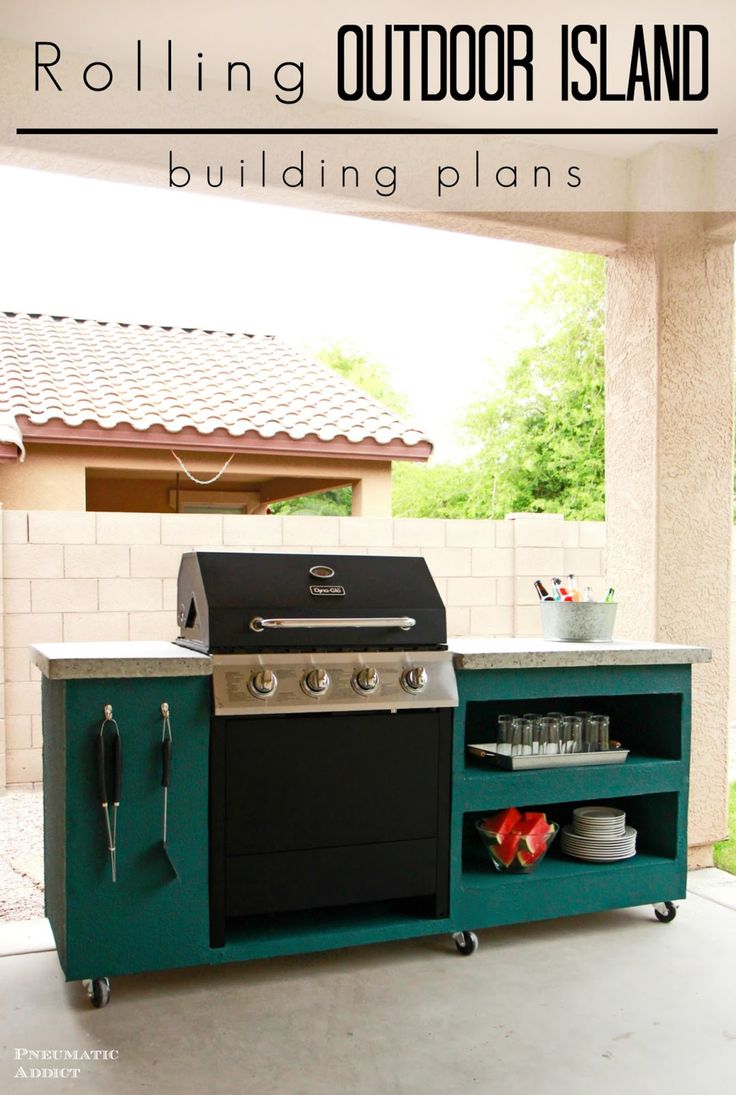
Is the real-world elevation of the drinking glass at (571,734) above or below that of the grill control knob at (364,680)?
below

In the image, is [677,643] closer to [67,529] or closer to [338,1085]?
[338,1085]

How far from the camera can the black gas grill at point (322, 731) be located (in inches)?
104

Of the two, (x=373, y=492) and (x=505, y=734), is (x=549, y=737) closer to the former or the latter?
(x=505, y=734)

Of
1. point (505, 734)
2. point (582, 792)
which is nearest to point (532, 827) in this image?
point (582, 792)

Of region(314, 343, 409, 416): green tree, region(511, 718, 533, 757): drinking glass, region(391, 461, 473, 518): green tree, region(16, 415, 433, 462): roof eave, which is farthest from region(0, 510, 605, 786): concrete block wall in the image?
region(314, 343, 409, 416): green tree

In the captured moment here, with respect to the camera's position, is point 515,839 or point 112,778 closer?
point 112,778

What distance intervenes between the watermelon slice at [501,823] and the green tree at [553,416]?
558 inches

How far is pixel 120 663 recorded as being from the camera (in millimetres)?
2512

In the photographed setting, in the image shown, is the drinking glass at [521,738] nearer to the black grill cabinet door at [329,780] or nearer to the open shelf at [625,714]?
the open shelf at [625,714]

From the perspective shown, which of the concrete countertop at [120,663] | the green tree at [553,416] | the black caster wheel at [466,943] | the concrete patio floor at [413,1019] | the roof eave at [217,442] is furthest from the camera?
the green tree at [553,416]

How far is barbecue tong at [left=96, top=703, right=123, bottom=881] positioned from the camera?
2482 mm

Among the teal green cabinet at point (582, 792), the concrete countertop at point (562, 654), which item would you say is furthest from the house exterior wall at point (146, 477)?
the concrete countertop at point (562, 654)

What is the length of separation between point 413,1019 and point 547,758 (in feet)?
2.92

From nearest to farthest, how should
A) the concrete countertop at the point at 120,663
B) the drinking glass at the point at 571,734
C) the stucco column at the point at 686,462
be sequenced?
the concrete countertop at the point at 120,663 < the drinking glass at the point at 571,734 < the stucco column at the point at 686,462
